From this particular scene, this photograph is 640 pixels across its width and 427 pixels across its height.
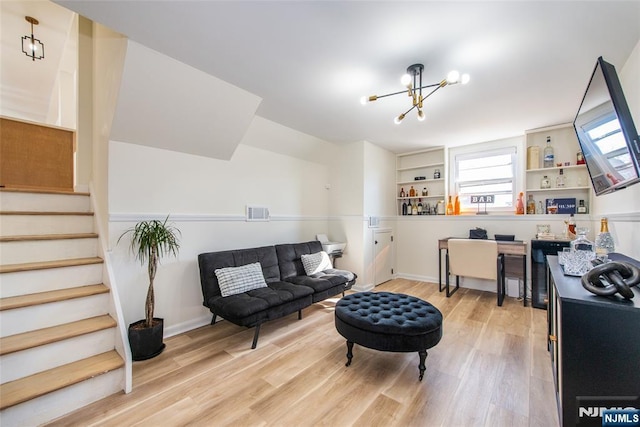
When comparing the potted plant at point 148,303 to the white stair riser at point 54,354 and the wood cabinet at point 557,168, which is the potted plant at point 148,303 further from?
the wood cabinet at point 557,168

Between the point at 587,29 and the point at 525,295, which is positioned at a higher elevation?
the point at 587,29

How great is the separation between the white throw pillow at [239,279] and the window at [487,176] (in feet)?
11.9

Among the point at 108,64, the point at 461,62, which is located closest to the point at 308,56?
the point at 461,62

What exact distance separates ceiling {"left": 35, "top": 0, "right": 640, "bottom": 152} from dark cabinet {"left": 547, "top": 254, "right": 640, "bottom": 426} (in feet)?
5.53

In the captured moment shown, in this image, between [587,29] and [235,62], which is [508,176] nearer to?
[587,29]

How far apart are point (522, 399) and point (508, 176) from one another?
336 cm

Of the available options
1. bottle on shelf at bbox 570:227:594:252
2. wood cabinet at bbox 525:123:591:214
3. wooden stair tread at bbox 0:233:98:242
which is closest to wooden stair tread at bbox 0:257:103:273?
wooden stair tread at bbox 0:233:98:242

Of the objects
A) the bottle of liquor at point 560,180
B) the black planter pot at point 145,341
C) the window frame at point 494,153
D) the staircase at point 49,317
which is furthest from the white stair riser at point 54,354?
the bottle of liquor at point 560,180

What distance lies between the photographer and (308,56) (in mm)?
1969

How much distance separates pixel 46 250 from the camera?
83.7 inches

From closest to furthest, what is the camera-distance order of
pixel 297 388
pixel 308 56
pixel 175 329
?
pixel 297 388 < pixel 308 56 < pixel 175 329

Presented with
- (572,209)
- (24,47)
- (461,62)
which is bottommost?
(572,209)

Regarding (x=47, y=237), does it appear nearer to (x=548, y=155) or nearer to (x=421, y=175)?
(x=421, y=175)

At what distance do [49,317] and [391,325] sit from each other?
2.50 meters
